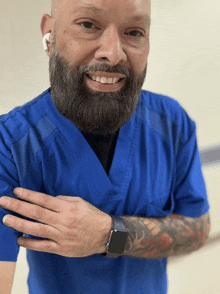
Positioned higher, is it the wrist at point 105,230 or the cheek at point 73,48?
the cheek at point 73,48

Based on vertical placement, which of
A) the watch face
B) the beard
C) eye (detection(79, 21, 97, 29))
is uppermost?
eye (detection(79, 21, 97, 29))

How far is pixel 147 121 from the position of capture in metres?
0.72

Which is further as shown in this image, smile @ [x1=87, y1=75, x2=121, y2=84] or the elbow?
the elbow

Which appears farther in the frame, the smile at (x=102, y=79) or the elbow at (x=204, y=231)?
the elbow at (x=204, y=231)

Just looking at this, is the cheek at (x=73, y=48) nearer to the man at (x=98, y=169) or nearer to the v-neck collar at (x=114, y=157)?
the man at (x=98, y=169)

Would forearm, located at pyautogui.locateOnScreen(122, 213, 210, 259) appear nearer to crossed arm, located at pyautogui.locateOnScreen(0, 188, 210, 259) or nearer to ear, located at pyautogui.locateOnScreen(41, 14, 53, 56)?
crossed arm, located at pyautogui.locateOnScreen(0, 188, 210, 259)

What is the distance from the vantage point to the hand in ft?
1.75

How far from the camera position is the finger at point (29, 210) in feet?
1.73

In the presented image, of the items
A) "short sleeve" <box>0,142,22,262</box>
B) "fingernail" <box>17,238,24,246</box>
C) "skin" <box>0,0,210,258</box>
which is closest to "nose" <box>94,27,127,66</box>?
"skin" <box>0,0,210,258</box>

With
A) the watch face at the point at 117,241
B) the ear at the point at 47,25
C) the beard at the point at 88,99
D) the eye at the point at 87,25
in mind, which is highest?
the ear at the point at 47,25

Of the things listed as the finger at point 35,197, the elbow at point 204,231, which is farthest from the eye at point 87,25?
the elbow at point 204,231

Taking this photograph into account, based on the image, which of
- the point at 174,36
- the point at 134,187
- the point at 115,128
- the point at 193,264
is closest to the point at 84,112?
the point at 115,128

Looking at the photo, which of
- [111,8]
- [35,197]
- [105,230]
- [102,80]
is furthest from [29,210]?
[111,8]

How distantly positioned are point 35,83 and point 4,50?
104 millimetres
